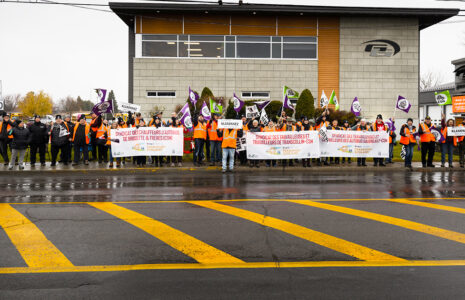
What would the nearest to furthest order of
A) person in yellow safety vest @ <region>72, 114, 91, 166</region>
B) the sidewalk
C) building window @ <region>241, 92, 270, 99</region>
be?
the sidewalk < person in yellow safety vest @ <region>72, 114, 91, 166</region> < building window @ <region>241, 92, 270, 99</region>

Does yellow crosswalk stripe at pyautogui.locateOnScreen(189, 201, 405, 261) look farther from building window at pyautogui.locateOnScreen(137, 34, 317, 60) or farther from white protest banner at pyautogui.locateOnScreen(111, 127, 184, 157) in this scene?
building window at pyautogui.locateOnScreen(137, 34, 317, 60)

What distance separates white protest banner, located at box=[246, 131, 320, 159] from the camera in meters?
16.7

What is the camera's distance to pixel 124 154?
1675 centimetres

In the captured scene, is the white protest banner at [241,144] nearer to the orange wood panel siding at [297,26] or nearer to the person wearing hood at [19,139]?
the person wearing hood at [19,139]

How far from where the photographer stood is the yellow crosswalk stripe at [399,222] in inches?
252

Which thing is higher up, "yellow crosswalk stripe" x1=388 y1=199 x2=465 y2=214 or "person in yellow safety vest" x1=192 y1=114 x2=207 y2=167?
"person in yellow safety vest" x1=192 y1=114 x2=207 y2=167

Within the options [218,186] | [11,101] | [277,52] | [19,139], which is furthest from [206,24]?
[11,101]

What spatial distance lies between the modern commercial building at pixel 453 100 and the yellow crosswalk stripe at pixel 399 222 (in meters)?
25.0

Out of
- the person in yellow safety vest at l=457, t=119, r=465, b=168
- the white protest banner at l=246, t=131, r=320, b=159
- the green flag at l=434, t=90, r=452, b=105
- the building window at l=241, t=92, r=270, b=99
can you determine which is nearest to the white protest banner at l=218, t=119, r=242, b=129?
the white protest banner at l=246, t=131, r=320, b=159

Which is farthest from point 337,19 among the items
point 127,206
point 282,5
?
point 127,206

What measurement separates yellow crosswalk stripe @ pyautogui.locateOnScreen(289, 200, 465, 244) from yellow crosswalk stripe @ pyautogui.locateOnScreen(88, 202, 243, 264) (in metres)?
3.33

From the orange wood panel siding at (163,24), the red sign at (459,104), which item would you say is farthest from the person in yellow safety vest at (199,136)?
the red sign at (459,104)

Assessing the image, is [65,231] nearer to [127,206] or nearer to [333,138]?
[127,206]

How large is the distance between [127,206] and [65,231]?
2.17 metres
